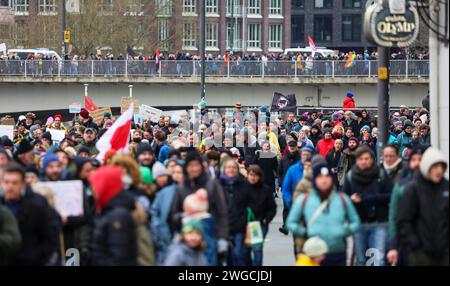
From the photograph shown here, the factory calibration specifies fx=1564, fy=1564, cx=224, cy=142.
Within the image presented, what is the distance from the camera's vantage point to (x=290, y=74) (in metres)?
59.0

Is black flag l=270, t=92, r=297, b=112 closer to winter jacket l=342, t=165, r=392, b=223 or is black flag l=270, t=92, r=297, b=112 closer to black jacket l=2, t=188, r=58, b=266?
winter jacket l=342, t=165, r=392, b=223

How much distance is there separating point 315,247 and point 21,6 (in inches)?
3298

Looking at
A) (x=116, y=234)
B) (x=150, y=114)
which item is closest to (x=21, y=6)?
(x=150, y=114)

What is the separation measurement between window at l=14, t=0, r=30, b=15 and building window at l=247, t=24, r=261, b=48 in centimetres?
1596

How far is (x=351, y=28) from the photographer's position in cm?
11306

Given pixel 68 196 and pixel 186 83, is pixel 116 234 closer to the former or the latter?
pixel 68 196

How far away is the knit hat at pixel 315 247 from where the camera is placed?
13703mm

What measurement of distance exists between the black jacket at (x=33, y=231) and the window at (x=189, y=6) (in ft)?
282

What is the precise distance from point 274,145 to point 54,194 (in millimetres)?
13097

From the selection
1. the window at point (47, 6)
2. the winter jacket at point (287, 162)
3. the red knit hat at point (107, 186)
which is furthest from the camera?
the window at point (47, 6)

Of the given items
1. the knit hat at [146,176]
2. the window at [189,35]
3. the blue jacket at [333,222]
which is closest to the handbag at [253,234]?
the knit hat at [146,176]

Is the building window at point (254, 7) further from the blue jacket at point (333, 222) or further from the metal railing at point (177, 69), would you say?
the blue jacket at point (333, 222)

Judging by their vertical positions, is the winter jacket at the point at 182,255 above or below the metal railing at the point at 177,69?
below

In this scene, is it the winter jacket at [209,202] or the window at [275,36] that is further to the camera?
the window at [275,36]
